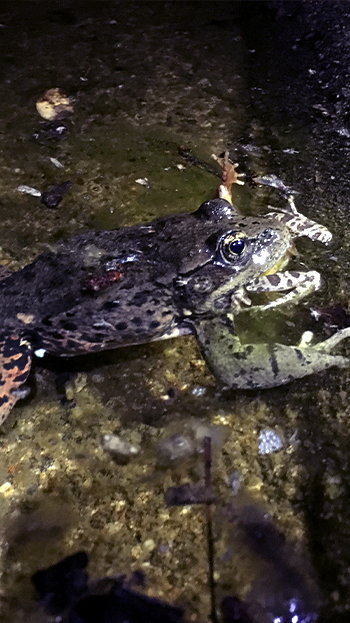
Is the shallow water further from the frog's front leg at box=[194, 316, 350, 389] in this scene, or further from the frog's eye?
the frog's eye

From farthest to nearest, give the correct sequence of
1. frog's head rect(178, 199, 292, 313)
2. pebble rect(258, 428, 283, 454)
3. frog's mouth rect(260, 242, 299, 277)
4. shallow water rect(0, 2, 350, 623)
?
1. frog's mouth rect(260, 242, 299, 277)
2. frog's head rect(178, 199, 292, 313)
3. pebble rect(258, 428, 283, 454)
4. shallow water rect(0, 2, 350, 623)

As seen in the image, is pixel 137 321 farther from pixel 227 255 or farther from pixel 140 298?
pixel 227 255

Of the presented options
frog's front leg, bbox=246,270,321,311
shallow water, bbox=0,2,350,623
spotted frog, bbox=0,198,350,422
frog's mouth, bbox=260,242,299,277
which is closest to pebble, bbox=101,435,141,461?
shallow water, bbox=0,2,350,623

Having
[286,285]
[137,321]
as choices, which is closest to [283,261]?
[286,285]

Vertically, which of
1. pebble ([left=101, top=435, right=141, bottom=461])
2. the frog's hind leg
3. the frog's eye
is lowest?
pebble ([left=101, top=435, right=141, bottom=461])

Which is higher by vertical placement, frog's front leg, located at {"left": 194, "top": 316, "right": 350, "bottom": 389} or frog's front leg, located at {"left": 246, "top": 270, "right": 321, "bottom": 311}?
frog's front leg, located at {"left": 246, "top": 270, "right": 321, "bottom": 311}

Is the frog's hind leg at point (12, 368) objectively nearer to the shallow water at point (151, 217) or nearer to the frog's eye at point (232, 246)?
the shallow water at point (151, 217)
